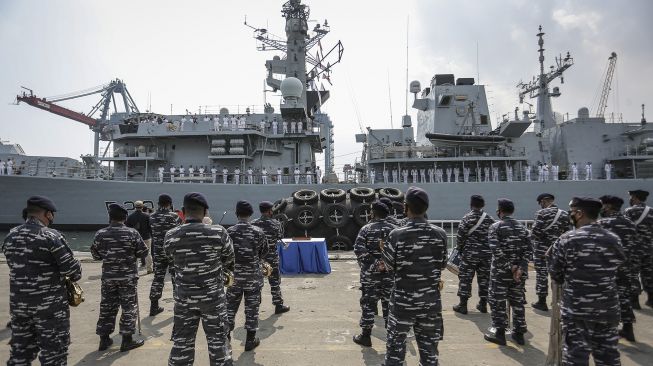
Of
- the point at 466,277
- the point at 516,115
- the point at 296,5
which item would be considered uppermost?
the point at 296,5

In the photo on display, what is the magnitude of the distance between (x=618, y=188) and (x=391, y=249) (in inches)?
890

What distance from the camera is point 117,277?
397cm

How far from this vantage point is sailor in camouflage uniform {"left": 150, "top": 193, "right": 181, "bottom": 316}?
17.5ft

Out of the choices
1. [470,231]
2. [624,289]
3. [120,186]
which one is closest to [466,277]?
[470,231]

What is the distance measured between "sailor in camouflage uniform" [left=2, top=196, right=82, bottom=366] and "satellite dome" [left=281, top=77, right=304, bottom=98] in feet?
62.5

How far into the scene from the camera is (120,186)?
1822 cm

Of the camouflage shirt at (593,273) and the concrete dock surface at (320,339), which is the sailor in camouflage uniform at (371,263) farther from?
the camouflage shirt at (593,273)

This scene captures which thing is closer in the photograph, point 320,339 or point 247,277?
point 247,277

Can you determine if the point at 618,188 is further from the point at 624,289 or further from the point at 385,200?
the point at 385,200

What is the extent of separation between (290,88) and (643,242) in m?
18.6

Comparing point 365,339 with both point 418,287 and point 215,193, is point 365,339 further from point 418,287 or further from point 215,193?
point 215,193

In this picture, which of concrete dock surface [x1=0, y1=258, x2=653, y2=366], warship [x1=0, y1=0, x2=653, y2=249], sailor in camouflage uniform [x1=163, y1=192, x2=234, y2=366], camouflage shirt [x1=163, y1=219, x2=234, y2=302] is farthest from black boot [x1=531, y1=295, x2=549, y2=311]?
warship [x1=0, y1=0, x2=653, y2=249]

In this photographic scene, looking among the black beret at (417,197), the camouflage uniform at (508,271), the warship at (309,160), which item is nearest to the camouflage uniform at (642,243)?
the camouflage uniform at (508,271)

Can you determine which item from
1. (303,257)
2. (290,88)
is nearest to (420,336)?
(303,257)
